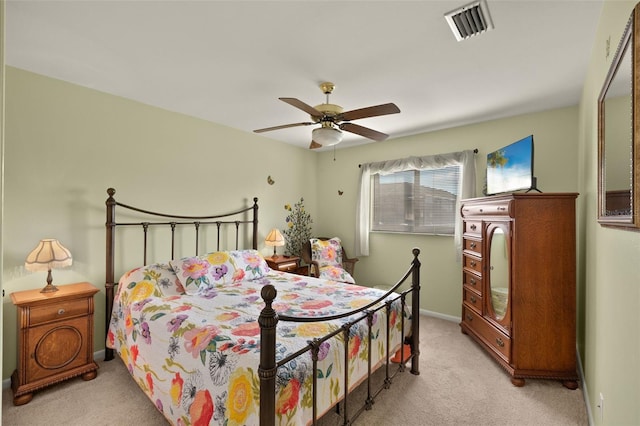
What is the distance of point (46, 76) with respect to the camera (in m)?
2.62

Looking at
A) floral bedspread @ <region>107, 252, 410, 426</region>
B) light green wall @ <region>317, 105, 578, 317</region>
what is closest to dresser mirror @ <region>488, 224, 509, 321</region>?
floral bedspread @ <region>107, 252, 410, 426</region>

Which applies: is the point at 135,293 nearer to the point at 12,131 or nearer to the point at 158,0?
the point at 12,131

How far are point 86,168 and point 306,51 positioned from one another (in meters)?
2.32

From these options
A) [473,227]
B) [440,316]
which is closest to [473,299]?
[473,227]

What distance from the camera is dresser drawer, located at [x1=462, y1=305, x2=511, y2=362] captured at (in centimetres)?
266

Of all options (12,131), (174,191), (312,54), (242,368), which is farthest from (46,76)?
(242,368)

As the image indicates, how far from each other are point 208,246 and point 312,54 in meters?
2.61

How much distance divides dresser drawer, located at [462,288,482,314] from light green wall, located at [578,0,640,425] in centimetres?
90

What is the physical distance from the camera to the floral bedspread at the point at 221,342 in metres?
1.53

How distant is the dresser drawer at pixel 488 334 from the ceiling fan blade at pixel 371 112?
2.17 meters

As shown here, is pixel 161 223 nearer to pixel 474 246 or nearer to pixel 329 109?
pixel 329 109

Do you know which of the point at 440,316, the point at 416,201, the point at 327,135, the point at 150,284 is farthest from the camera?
the point at 416,201

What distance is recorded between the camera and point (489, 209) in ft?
9.68

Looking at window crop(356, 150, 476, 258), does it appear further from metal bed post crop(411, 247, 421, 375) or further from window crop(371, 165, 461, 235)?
metal bed post crop(411, 247, 421, 375)
